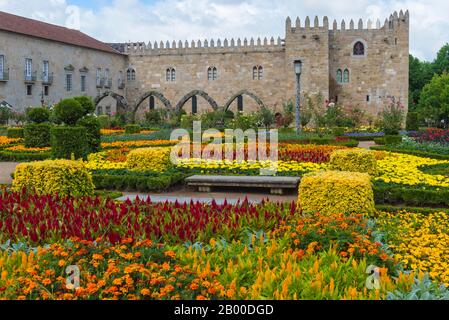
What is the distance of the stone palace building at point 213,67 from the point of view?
101 feet

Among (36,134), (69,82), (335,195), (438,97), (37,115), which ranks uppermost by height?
(69,82)

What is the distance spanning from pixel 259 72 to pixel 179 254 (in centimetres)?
3136

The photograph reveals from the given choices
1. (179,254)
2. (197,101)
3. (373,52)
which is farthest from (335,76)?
(179,254)

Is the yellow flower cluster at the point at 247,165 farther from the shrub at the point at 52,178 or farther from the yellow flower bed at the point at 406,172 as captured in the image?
the shrub at the point at 52,178

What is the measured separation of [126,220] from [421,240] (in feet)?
10.3

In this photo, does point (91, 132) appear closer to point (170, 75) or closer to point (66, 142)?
point (66, 142)

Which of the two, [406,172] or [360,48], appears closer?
[406,172]

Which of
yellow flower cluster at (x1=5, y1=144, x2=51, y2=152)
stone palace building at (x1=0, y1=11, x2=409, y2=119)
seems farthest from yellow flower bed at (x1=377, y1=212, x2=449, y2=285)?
stone palace building at (x1=0, y1=11, x2=409, y2=119)

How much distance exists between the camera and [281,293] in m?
3.82

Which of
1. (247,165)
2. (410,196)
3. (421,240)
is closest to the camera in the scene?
(421,240)

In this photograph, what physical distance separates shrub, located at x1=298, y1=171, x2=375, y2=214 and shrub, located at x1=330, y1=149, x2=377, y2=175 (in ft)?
9.82

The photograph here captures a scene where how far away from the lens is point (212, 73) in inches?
1428

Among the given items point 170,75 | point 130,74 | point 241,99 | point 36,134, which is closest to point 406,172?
point 36,134

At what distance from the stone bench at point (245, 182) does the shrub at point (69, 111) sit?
5.51 metres
